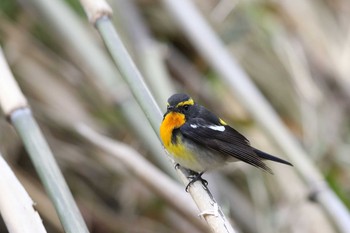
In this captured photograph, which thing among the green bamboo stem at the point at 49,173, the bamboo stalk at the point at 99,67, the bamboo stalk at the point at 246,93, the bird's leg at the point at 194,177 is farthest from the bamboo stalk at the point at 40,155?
the bamboo stalk at the point at 246,93

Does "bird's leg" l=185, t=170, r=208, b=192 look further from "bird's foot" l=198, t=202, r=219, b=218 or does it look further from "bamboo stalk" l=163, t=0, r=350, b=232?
"bamboo stalk" l=163, t=0, r=350, b=232

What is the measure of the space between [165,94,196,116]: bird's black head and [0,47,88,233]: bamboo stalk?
0.56 m

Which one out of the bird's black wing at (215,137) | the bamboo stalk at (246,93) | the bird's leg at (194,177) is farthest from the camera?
the bamboo stalk at (246,93)

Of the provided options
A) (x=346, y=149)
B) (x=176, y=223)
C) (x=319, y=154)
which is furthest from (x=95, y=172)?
(x=346, y=149)

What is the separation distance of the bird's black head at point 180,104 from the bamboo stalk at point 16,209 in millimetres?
693

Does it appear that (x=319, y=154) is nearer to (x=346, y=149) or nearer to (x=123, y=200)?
(x=346, y=149)

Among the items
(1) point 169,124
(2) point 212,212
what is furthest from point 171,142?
(2) point 212,212

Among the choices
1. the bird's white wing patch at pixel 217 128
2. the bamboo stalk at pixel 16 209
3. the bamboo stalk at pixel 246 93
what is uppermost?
the bamboo stalk at pixel 246 93

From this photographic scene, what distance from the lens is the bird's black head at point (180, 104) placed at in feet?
7.45

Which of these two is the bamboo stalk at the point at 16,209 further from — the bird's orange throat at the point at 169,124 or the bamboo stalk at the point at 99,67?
the bamboo stalk at the point at 99,67

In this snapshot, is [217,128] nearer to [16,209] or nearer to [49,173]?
[49,173]

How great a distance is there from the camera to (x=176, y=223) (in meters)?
2.90

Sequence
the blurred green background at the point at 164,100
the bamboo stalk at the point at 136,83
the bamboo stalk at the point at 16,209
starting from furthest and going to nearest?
the blurred green background at the point at 164,100 → the bamboo stalk at the point at 136,83 → the bamboo stalk at the point at 16,209

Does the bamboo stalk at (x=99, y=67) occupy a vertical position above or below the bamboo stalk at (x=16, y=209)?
above
